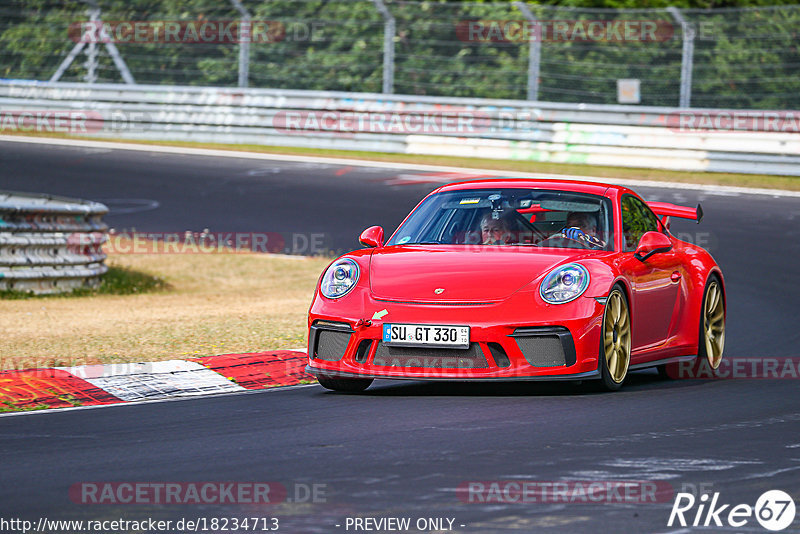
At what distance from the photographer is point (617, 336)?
7820 millimetres

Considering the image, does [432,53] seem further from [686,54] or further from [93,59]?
[93,59]

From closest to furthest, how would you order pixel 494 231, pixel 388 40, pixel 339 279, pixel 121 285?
1. pixel 339 279
2. pixel 494 231
3. pixel 121 285
4. pixel 388 40

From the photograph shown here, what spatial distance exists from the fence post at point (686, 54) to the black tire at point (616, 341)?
1497 cm

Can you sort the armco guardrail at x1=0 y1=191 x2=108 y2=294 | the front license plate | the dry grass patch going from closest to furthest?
the front license plate < the dry grass patch < the armco guardrail at x1=0 y1=191 x2=108 y2=294

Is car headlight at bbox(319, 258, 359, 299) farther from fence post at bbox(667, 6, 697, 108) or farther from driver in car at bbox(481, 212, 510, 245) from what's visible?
fence post at bbox(667, 6, 697, 108)

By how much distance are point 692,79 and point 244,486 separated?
1825 centimetres

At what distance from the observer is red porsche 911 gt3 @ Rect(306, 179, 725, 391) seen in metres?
7.39

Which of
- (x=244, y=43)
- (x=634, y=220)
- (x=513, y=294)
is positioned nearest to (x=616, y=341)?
(x=513, y=294)

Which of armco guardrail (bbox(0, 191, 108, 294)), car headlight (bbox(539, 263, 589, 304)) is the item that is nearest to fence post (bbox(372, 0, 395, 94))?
armco guardrail (bbox(0, 191, 108, 294))

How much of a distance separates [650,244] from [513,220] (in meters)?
0.88

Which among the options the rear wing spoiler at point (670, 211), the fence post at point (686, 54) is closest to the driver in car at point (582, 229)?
the rear wing spoiler at point (670, 211)

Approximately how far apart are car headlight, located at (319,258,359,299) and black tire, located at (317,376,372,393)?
501 mm

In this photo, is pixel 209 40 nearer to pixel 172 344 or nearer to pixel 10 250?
pixel 10 250

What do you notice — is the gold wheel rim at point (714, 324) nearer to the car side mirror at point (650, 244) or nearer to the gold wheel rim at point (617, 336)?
the car side mirror at point (650, 244)
